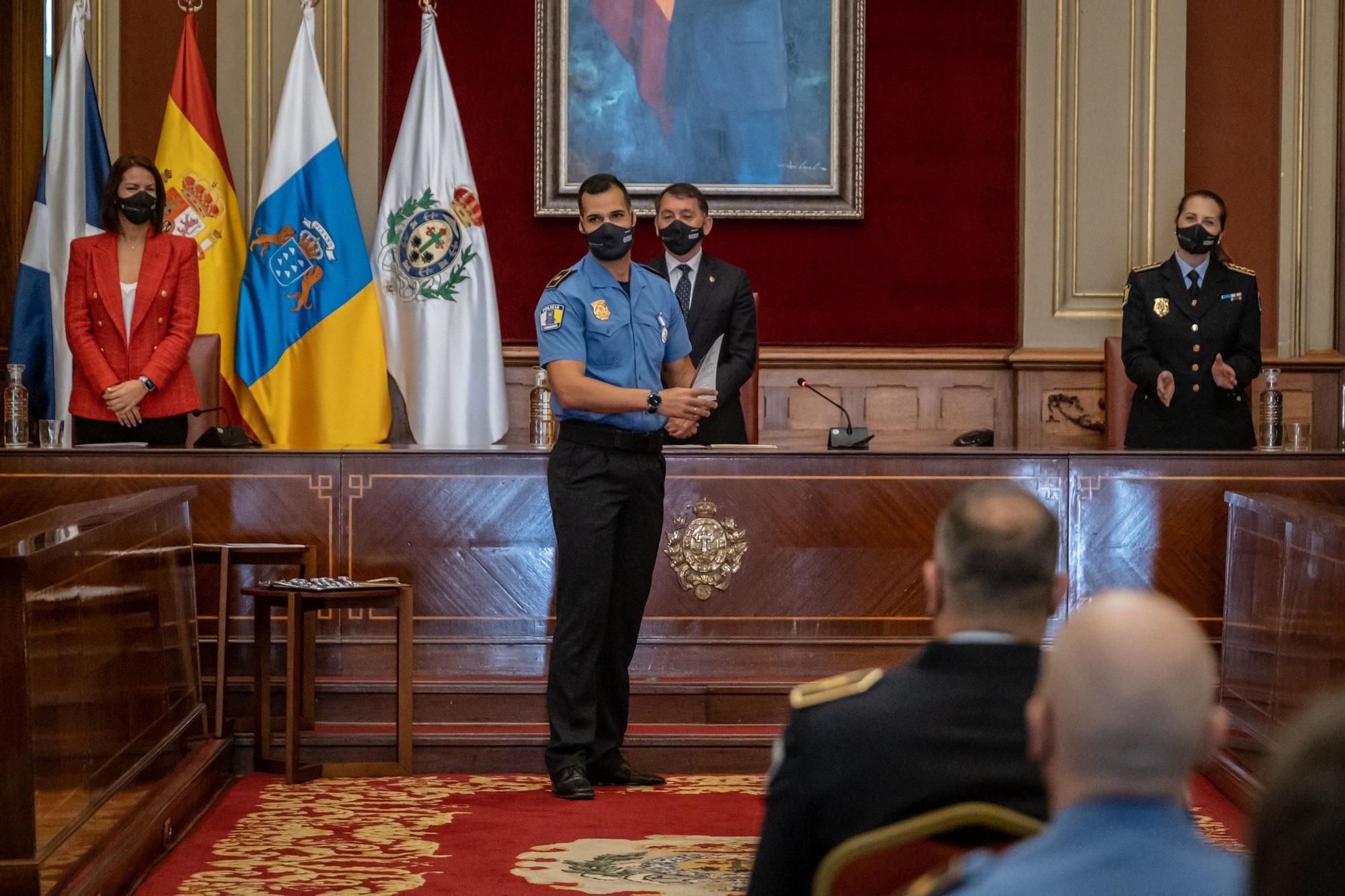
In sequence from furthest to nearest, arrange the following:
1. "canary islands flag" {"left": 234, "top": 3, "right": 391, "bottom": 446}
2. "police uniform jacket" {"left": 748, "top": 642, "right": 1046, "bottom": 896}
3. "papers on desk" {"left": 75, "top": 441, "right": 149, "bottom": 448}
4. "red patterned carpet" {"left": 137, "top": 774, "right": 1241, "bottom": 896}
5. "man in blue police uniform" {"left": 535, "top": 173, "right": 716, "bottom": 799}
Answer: "canary islands flag" {"left": 234, "top": 3, "right": 391, "bottom": 446} < "papers on desk" {"left": 75, "top": 441, "right": 149, "bottom": 448} < "man in blue police uniform" {"left": 535, "top": 173, "right": 716, "bottom": 799} < "red patterned carpet" {"left": 137, "top": 774, "right": 1241, "bottom": 896} < "police uniform jacket" {"left": 748, "top": 642, "right": 1046, "bottom": 896}

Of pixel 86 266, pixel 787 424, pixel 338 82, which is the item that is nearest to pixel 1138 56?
pixel 787 424

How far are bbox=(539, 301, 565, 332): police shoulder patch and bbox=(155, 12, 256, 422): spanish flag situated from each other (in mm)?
2914

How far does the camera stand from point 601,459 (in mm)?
3764

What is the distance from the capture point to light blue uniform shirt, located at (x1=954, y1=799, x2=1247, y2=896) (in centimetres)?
90

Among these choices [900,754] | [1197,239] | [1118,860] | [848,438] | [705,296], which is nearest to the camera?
[1118,860]

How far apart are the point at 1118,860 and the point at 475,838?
2679 mm

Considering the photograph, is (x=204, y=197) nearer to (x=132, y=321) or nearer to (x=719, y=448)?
(x=132, y=321)

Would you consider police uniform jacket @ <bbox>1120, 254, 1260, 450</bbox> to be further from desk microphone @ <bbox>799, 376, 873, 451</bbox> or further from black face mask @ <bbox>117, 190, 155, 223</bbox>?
black face mask @ <bbox>117, 190, 155, 223</bbox>

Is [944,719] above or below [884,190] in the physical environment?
below

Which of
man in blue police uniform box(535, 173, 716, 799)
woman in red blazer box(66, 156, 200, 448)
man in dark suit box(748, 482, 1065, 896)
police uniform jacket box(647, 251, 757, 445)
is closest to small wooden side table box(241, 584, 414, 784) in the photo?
man in blue police uniform box(535, 173, 716, 799)

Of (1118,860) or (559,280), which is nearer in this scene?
(1118,860)

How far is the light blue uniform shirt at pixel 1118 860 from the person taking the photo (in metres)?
0.90

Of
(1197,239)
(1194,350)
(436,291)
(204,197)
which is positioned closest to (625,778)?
(1194,350)

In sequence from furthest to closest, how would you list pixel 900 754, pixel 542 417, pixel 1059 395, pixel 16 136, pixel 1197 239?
pixel 1059 395 < pixel 16 136 < pixel 542 417 < pixel 1197 239 < pixel 900 754
